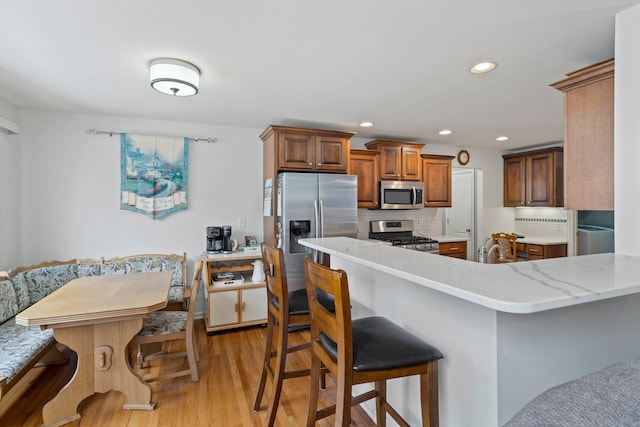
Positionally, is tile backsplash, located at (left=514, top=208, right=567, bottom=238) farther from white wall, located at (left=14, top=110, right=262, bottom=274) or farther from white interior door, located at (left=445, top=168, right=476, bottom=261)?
white wall, located at (left=14, top=110, right=262, bottom=274)

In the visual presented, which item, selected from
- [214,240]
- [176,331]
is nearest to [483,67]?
[176,331]

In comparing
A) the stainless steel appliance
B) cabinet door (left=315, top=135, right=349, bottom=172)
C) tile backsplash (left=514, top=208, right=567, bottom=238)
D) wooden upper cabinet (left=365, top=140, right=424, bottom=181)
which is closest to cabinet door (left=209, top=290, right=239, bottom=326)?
cabinet door (left=315, top=135, right=349, bottom=172)

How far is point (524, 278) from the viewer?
1.07 m

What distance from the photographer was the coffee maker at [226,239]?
3680 mm

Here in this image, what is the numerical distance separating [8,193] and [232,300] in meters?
2.34

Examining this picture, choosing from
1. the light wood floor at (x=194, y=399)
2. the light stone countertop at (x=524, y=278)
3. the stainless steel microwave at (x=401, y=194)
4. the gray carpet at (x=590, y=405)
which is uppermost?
the stainless steel microwave at (x=401, y=194)

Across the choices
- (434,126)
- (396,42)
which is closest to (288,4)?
(396,42)

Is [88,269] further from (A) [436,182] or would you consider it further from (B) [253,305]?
(A) [436,182]

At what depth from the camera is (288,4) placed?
1.57 meters

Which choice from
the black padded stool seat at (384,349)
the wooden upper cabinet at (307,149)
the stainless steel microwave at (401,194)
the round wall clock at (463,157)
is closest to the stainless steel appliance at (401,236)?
the stainless steel microwave at (401,194)

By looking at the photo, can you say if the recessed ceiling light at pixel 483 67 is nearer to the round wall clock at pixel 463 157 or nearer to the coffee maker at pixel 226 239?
the coffee maker at pixel 226 239

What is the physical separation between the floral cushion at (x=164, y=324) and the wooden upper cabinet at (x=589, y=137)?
280 cm

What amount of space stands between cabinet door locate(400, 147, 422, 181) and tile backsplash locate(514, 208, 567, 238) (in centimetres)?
232

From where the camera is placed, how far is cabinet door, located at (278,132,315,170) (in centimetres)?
361
